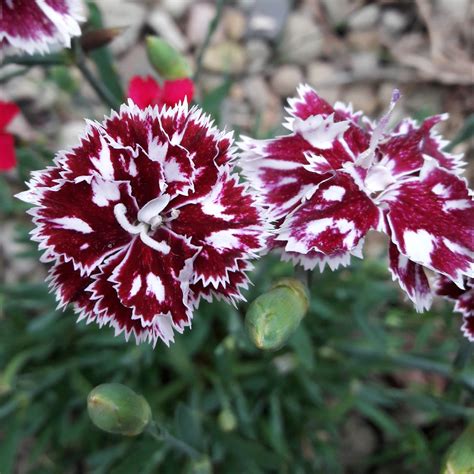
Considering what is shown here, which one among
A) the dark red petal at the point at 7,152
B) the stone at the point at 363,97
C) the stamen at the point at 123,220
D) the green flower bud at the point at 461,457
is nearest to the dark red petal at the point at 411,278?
the green flower bud at the point at 461,457

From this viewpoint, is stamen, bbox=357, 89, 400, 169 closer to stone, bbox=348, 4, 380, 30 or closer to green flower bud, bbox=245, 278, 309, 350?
green flower bud, bbox=245, 278, 309, 350

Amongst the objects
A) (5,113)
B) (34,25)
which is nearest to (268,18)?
(5,113)

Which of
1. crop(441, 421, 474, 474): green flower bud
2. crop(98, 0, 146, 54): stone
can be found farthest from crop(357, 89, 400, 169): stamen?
crop(98, 0, 146, 54): stone

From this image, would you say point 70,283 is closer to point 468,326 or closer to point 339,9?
point 468,326

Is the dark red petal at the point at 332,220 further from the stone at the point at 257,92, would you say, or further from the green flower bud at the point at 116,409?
the stone at the point at 257,92

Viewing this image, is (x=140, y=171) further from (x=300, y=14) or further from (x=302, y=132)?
(x=300, y=14)

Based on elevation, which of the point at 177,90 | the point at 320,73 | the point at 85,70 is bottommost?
the point at 177,90
